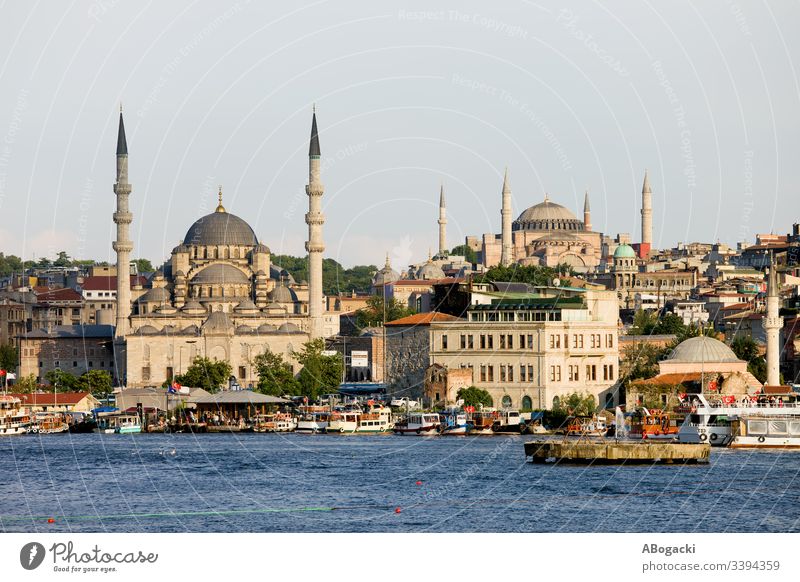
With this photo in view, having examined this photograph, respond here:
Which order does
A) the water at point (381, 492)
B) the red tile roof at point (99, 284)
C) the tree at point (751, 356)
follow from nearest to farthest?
the water at point (381, 492), the tree at point (751, 356), the red tile roof at point (99, 284)

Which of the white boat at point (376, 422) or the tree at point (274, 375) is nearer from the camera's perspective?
the white boat at point (376, 422)

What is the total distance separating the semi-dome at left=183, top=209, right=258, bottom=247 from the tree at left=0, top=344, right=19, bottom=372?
1287 cm

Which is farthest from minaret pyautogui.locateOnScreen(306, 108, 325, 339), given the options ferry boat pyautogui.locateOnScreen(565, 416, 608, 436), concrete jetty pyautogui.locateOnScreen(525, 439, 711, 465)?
concrete jetty pyautogui.locateOnScreen(525, 439, 711, 465)

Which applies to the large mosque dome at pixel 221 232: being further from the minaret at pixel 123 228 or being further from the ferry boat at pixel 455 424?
the ferry boat at pixel 455 424

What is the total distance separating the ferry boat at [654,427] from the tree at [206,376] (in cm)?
3411

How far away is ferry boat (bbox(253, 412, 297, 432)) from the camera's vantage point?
88.4m

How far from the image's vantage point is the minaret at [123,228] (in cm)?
11825

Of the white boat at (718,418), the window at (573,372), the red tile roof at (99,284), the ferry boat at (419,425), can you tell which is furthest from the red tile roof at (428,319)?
the red tile roof at (99,284)

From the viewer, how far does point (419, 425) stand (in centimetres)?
8212

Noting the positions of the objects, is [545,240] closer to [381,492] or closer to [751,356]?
[751,356]

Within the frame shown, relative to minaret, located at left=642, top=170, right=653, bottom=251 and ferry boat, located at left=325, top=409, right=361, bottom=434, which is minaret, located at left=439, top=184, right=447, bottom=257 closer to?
minaret, located at left=642, top=170, right=653, bottom=251

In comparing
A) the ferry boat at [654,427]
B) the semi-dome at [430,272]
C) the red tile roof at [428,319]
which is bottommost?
the ferry boat at [654,427]

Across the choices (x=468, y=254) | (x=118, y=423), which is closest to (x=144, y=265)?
(x=468, y=254)
